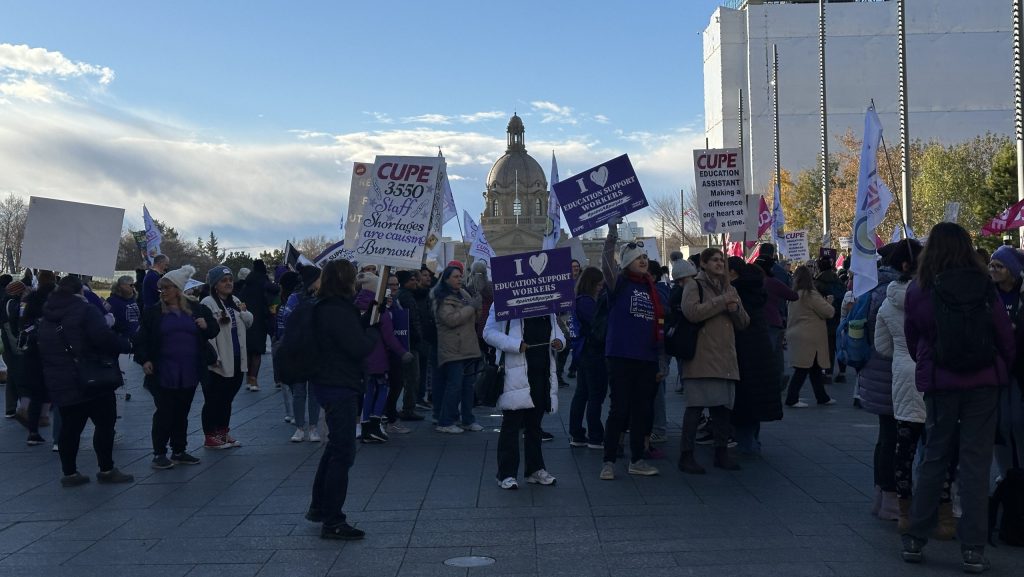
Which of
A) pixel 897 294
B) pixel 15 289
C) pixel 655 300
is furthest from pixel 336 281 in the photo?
pixel 15 289

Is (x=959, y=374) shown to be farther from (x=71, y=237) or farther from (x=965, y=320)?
(x=71, y=237)

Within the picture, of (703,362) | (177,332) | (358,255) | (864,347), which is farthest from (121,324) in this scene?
(864,347)

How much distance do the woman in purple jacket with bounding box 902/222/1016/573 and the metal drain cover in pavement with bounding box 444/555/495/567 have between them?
239 centimetres

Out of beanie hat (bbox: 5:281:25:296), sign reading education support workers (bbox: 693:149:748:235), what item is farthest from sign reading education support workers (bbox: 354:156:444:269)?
sign reading education support workers (bbox: 693:149:748:235)

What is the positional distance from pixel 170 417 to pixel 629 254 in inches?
173

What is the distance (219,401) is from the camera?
11.1m

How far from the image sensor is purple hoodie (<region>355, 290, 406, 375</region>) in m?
11.5

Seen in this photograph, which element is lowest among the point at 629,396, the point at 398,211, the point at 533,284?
the point at 629,396

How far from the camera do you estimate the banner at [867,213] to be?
10.1 meters

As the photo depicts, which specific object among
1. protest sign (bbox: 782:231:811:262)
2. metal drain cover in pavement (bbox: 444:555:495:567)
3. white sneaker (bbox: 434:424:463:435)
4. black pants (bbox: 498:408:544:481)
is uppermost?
protest sign (bbox: 782:231:811:262)

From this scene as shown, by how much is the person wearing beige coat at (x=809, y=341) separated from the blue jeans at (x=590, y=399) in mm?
4257

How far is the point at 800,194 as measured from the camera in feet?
210

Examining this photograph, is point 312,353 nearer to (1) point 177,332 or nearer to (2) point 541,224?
(1) point 177,332

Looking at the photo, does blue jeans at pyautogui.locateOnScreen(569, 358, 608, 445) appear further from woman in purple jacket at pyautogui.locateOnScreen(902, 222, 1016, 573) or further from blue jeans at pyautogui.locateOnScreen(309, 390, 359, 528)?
woman in purple jacket at pyautogui.locateOnScreen(902, 222, 1016, 573)
